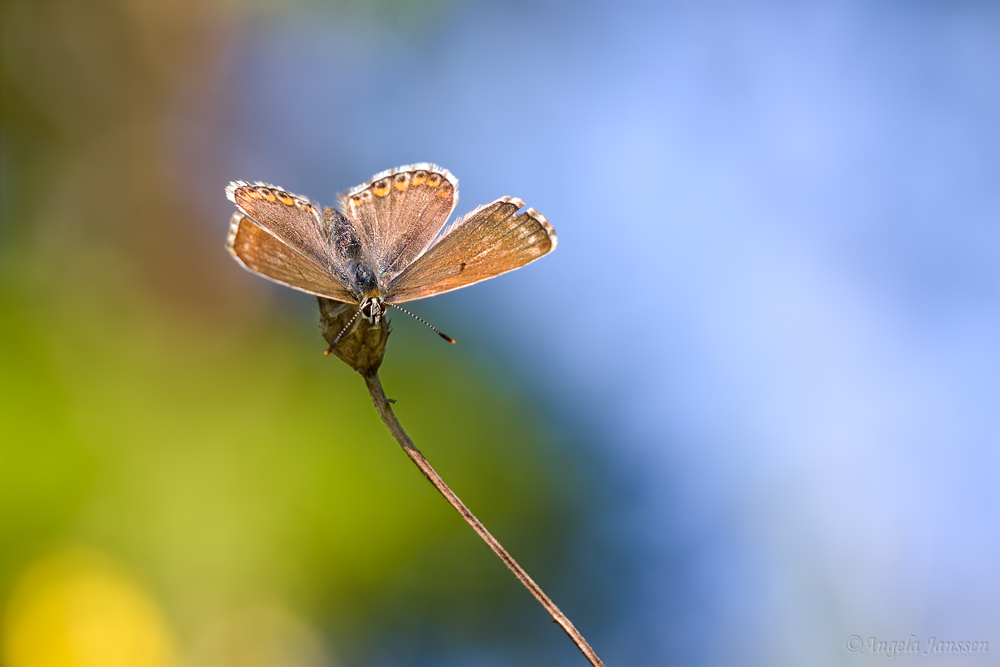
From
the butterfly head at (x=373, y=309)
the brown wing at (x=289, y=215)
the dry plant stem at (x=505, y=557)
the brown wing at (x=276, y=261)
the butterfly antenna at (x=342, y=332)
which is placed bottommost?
the dry plant stem at (x=505, y=557)

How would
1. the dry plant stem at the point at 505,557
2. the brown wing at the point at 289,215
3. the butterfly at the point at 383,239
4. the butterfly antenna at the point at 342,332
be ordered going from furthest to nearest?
the brown wing at the point at 289,215, the butterfly at the point at 383,239, the butterfly antenna at the point at 342,332, the dry plant stem at the point at 505,557

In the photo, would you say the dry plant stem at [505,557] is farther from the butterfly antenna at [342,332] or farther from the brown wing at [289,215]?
the brown wing at [289,215]

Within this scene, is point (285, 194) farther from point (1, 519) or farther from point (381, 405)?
point (1, 519)

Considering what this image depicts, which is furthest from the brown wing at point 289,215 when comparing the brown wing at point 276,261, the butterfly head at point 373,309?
the butterfly head at point 373,309

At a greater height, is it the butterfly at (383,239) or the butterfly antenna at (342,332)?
the butterfly at (383,239)

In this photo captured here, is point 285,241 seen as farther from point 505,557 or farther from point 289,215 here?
point 505,557

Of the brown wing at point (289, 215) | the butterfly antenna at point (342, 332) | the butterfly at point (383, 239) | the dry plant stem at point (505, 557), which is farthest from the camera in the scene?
the brown wing at point (289, 215)

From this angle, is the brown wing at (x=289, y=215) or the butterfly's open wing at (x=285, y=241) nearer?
the butterfly's open wing at (x=285, y=241)
